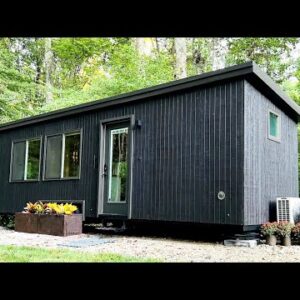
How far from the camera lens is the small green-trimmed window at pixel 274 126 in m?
7.26

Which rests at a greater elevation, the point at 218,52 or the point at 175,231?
the point at 218,52

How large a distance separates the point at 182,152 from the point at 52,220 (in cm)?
272

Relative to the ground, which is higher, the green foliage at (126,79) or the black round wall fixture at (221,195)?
the green foliage at (126,79)

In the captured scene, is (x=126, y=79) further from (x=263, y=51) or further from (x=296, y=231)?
(x=296, y=231)

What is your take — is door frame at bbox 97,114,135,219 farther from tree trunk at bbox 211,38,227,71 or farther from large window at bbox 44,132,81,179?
tree trunk at bbox 211,38,227,71

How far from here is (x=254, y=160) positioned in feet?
20.9

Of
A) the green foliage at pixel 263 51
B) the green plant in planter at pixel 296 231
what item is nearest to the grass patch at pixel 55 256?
the green plant in planter at pixel 296 231

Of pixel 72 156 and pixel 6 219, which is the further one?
pixel 6 219

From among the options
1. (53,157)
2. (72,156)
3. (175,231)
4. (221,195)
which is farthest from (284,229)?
(53,157)

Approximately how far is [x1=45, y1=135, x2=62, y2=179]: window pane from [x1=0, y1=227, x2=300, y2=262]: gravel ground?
2144mm

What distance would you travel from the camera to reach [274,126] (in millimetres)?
7465

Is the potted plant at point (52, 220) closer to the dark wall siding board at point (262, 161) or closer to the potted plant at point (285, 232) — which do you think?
the dark wall siding board at point (262, 161)
